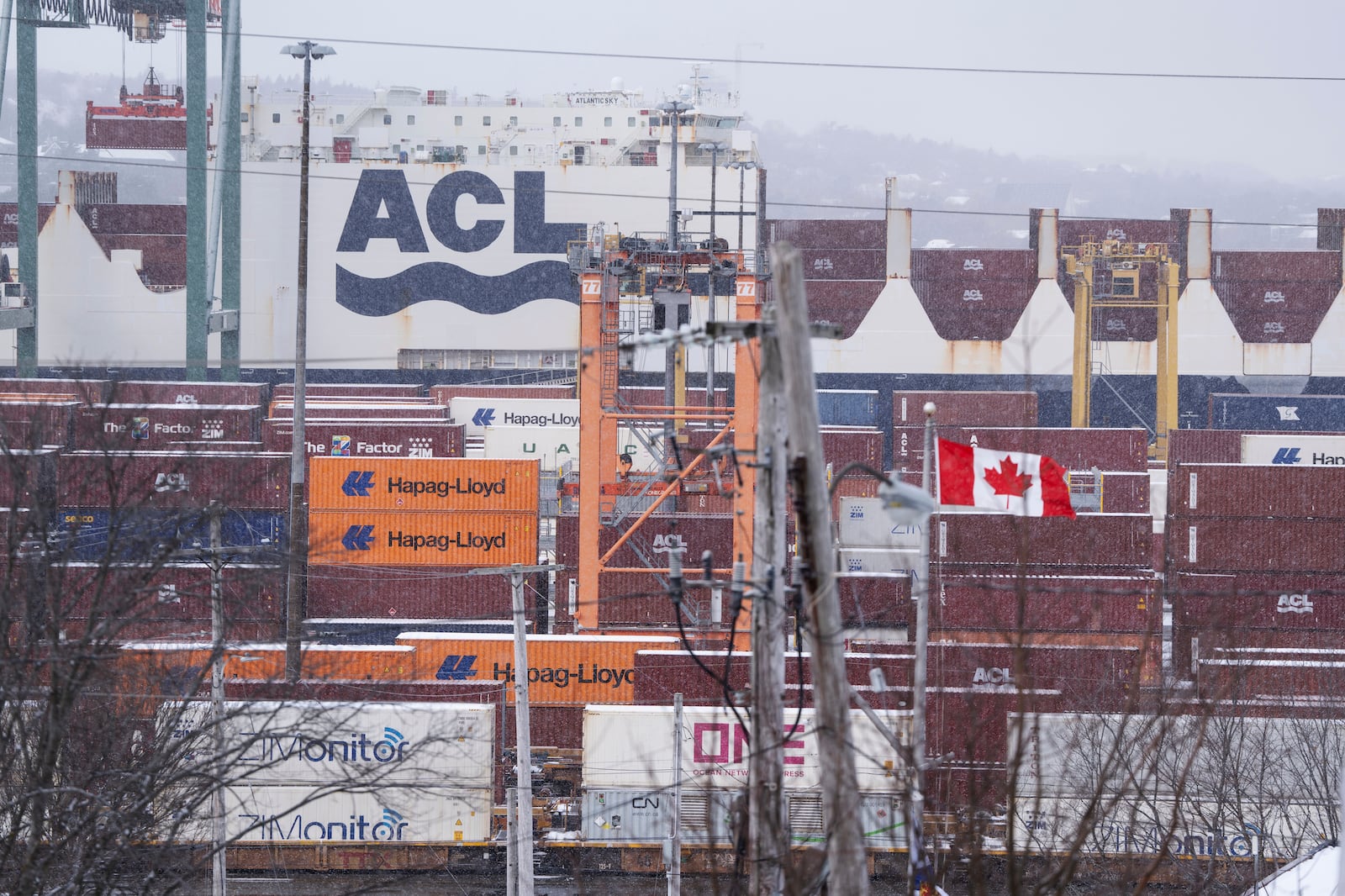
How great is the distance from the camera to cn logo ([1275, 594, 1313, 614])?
20.1 m

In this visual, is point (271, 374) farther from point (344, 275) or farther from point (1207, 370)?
point (1207, 370)

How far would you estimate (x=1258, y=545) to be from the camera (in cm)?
2055

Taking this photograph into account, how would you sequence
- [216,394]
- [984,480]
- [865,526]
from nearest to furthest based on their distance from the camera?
Result: [984,480] → [865,526] → [216,394]

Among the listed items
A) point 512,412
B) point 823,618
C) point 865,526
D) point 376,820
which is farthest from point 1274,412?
point 823,618

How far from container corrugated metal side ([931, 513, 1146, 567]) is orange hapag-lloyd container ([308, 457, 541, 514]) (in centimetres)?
688

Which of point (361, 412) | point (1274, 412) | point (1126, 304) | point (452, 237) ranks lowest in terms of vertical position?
point (361, 412)

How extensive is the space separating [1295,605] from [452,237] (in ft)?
128

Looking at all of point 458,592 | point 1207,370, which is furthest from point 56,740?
point 1207,370

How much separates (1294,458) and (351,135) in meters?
42.6

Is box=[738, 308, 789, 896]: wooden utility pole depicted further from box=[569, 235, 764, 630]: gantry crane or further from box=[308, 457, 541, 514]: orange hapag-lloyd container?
box=[308, 457, 541, 514]: orange hapag-lloyd container

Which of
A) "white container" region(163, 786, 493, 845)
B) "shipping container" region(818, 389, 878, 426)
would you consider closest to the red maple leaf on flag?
"white container" region(163, 786, 493, 845)

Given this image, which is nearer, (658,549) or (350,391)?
(658,549)

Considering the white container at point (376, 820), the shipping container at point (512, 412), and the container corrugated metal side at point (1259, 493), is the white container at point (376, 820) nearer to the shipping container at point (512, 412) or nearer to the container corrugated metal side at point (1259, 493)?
the container corrugated metal side at point (1259, 493)

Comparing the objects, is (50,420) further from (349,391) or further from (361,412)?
(349,391)
